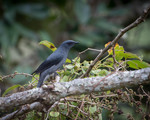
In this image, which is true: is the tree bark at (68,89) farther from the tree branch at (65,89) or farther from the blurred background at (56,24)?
the blurred background at (56,24)

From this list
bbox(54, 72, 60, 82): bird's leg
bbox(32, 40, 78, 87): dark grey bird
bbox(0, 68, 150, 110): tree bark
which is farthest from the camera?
bbox(32, 40, 78, 87): dark grey bird

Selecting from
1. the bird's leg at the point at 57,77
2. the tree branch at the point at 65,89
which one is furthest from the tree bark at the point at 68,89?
the bird's leg at the point at 57,77

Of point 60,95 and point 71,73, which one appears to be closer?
point 60,95

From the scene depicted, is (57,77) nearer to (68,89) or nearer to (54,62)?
(54,62)

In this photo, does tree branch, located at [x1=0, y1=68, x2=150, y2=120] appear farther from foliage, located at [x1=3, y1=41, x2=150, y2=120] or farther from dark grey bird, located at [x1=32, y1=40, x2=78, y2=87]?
dark grey bird, located at [x1=32, y1=40, x2=78, y2=87]

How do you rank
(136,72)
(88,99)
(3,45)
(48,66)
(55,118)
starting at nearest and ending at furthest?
(136,72) → (88,99) → (55,118) → (48,66) → (3,45)

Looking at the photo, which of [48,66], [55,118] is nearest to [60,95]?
[55,118]

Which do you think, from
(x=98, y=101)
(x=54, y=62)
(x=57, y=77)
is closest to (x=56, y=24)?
(x=54, y=62)

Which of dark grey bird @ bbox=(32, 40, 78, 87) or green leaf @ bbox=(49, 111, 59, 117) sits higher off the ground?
dark grey bird @ bbox=(32, 40, 78, 87)

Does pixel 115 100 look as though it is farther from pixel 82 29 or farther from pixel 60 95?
pixel 82 29

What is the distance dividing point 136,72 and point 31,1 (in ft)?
16.4

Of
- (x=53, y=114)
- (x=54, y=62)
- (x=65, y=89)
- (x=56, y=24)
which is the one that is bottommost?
(x=53, y=114)

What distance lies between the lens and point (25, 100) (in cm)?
128

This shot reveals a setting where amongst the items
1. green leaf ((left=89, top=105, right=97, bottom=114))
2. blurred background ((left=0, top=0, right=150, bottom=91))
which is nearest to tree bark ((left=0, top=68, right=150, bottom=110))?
green leaf ((left=89, top=105, right=97, bottom=114))
